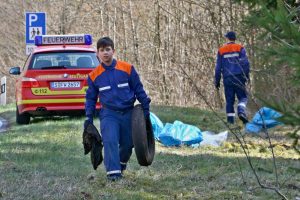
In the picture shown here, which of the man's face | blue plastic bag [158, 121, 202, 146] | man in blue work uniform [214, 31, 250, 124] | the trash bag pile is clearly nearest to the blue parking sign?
man in blue work uniform [214, 31, 250, 124]

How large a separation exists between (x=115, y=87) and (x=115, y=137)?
1.75ft

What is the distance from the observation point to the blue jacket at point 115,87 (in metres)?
7.86

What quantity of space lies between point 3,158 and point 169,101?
19330mm

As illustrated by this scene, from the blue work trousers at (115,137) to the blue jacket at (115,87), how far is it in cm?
9

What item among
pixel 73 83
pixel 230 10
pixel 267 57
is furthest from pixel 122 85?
pixel 230 10

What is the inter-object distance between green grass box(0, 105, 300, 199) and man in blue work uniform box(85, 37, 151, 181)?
344 millimetres

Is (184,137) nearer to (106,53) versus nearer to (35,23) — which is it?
(106,53)

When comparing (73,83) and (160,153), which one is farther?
(73,83)

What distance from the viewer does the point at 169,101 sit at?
2873 cm

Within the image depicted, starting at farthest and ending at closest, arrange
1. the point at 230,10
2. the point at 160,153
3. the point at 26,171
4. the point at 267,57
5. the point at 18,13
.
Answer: the point at 18,13 → the point at 230,10 → the point at 160,153 → the point at 26,171 → the point at 267,57

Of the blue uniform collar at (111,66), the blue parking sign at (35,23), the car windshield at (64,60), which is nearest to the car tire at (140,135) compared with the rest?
the blue uniform collar at (111,66)

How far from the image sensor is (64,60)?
1502 cm

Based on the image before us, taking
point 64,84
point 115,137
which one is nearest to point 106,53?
point 115,137

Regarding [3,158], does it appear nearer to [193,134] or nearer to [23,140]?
[23,140]
